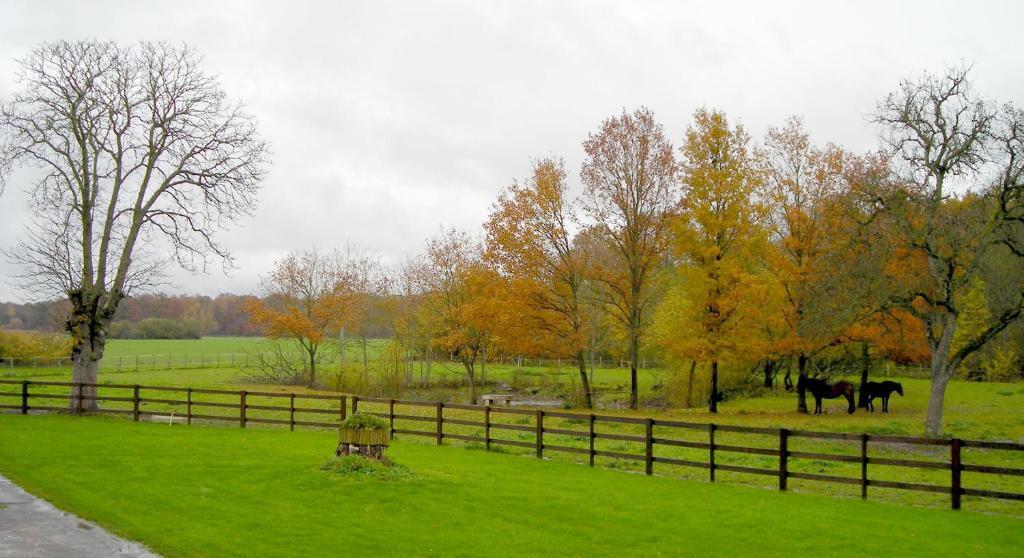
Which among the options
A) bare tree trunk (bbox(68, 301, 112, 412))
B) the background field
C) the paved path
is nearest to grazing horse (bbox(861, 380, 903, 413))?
the background field

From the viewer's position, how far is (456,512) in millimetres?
11375

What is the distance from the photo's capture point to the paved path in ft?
28.7

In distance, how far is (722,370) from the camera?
3838 cm

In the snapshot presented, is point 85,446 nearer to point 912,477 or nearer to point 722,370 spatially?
point 912,477

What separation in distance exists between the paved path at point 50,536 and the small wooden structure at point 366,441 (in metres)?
4.70

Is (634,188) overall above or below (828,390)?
above

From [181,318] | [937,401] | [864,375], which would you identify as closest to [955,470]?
[937,401]

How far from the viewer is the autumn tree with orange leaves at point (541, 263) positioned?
→ 112ft

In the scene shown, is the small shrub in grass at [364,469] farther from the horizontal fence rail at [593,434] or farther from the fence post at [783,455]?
the fence post at [783,455]

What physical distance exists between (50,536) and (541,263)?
26.3 meters

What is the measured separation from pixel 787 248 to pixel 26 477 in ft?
98.4

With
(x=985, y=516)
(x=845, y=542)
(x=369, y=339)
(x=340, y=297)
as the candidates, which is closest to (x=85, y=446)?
(x=845, y=542)

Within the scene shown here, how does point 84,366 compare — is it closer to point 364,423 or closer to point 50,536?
point 364,423

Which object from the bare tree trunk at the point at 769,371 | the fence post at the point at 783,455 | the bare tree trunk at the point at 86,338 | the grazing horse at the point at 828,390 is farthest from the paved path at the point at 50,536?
the bare tree trunk at the point at 769,371
